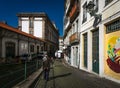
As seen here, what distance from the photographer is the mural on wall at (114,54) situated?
32.1 ft

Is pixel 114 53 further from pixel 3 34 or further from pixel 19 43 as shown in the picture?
pixel 19 43

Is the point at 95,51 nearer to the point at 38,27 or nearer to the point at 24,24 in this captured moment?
the point at 38,27

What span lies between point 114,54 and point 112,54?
0.26m

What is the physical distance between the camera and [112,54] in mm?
10453

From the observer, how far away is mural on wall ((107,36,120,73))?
9.78m

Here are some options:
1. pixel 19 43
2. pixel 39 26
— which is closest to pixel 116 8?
pixel 19 43

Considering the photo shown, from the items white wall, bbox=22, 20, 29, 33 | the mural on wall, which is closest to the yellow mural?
the mural on wall

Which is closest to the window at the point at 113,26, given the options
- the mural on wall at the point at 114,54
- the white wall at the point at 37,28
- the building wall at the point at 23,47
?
the mural on wall at the point at 114,54

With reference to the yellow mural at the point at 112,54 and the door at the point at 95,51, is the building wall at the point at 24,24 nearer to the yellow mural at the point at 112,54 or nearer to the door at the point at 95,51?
the door at the point at 95,51

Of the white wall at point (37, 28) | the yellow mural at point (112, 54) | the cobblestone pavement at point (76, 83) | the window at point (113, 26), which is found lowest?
the cobblestone pavement at point (76, 83)

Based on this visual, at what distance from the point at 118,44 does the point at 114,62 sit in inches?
45.3

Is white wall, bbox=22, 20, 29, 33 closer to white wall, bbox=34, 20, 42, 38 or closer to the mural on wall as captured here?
white wall, bbox=34, 20, 42, 38

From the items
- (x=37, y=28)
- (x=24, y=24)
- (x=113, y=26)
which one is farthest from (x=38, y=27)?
(x=113, y=26)

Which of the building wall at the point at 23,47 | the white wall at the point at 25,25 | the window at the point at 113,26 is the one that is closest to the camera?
the window at the point at 113,26
